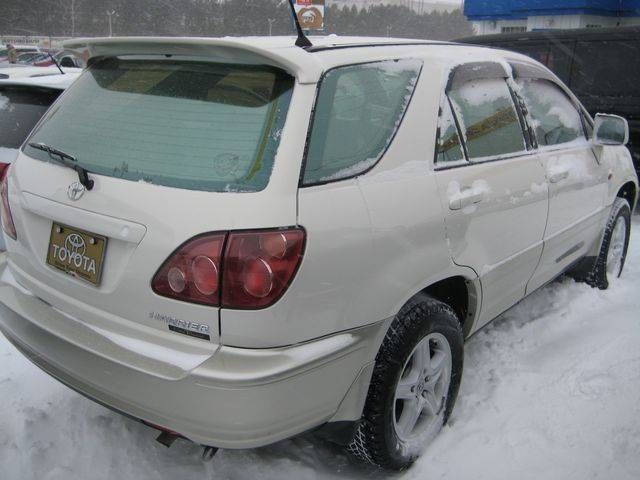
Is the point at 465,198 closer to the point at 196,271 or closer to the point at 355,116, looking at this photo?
the point at 355,116

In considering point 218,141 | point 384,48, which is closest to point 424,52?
point 384,48

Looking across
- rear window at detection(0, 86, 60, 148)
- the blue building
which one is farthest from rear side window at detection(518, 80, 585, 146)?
the blue building

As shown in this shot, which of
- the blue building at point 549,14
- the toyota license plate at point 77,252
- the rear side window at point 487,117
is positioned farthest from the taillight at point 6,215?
the blue building at point 549,14

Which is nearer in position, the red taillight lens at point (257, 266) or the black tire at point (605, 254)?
the red taillight lens at point (257, 266)

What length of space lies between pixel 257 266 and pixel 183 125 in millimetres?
619

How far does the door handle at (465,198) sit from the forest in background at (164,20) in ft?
108

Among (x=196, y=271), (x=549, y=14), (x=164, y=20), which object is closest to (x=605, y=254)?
(x=196, y=271)

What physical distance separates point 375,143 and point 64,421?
189 cm

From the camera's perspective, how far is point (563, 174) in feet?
10.9

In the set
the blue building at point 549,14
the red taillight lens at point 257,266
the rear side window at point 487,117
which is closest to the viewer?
the red taillight lens at point 257,266

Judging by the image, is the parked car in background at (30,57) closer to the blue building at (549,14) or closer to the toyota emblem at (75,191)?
the blue building at (549,14)

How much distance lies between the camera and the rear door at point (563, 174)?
3.25 m

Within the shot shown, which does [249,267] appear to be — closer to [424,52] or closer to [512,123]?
[424,52]

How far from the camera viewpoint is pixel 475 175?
2559 mm
